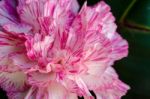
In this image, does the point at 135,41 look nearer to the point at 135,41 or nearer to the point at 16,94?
the point at 135,41

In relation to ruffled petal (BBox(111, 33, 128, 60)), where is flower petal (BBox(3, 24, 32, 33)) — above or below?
above

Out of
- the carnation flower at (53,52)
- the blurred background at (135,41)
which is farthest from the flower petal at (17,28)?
the blurred background at (135,41)

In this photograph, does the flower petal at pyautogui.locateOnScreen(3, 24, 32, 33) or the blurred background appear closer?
the flower petal at pyautogui.locateOnScreen(3, 24, 32, 33)

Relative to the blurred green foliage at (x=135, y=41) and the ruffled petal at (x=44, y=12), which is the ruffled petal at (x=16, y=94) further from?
the blurred green foliage at (x=135, y=41)

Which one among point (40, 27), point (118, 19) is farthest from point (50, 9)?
point (118, 19)

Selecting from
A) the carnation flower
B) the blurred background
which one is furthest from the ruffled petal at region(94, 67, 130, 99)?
the blurred background

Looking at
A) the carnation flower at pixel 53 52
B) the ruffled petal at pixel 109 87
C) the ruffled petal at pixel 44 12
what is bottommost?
the ruffled petal at pixel 109 87

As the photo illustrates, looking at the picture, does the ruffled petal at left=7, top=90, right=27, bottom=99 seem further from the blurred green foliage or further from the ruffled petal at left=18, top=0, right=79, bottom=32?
the blurred green foliage
